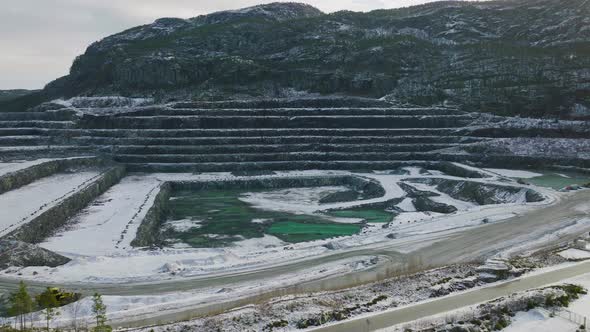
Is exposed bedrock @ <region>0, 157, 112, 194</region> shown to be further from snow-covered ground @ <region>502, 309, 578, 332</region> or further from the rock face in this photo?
snow-covered ground @ <region>502, 309, 578, 332</region>

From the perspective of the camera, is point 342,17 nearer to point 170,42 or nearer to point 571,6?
point 170,42

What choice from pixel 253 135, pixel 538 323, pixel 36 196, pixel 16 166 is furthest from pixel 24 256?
pixel 253 135

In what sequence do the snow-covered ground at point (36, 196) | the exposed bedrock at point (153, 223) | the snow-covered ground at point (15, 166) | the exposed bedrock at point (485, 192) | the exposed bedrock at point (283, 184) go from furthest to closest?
the exposed bedrock at point (283, 184) → the snow-covered ground at point (15, 166) → the exposed bedrock at point (485, 192) → the exposed bedrock at point (153, 223) → the snow-covered ground at point (36, 196)

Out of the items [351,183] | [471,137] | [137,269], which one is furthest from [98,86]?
[137,269]

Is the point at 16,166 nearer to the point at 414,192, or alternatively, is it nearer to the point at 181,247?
the point at 181,247

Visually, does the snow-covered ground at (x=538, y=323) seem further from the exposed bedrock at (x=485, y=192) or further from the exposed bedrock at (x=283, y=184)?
the exposed bedrock at (x=283, y=184)

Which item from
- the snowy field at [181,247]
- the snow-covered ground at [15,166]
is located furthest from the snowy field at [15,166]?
the snowy field at [181,247]
